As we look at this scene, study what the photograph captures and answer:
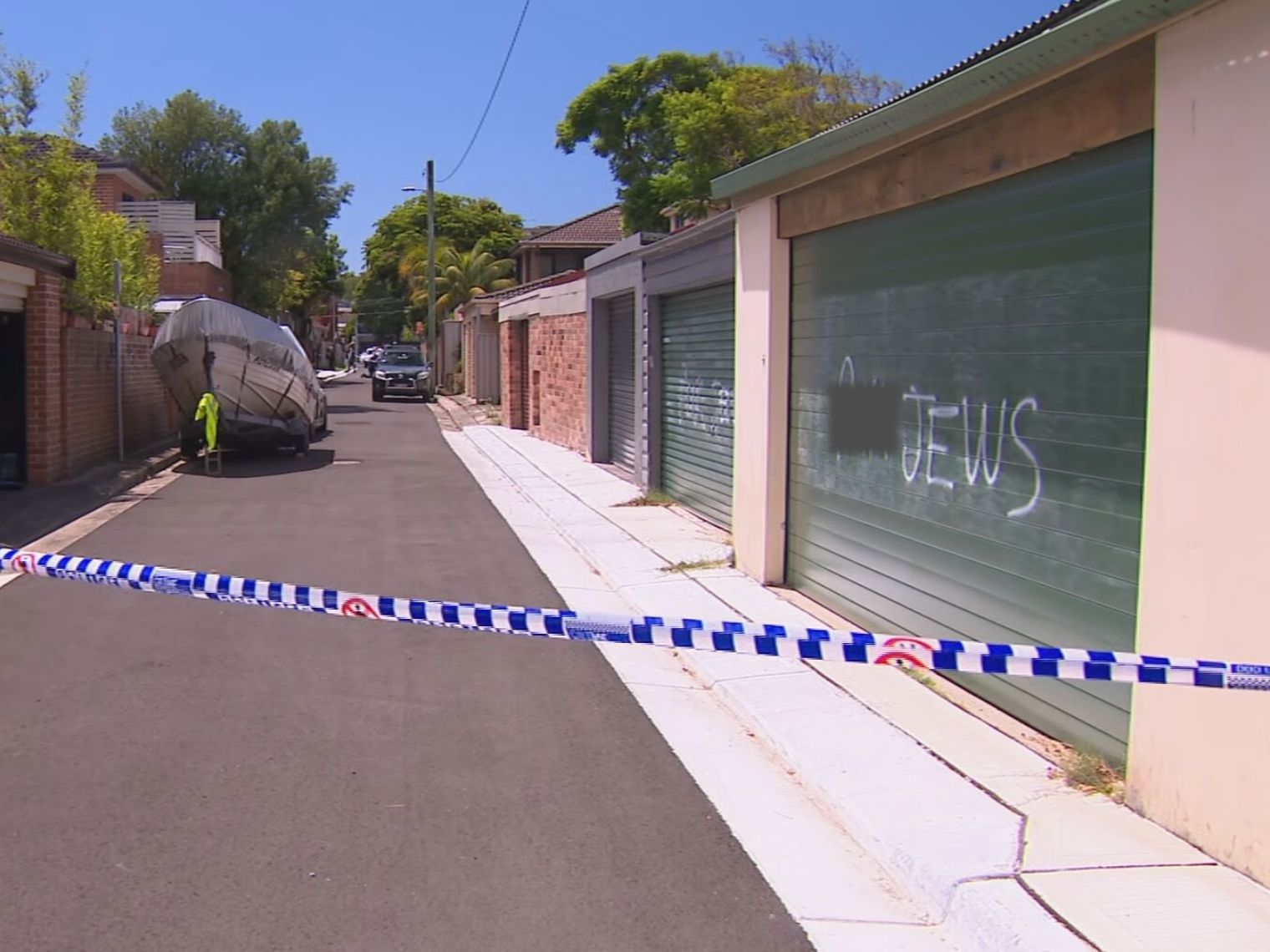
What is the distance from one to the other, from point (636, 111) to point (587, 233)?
611 centimetres

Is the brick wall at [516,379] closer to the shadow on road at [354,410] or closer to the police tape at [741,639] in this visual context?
the shadow on road at [354,410]

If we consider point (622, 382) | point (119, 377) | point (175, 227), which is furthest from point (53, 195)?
point (175, 227)

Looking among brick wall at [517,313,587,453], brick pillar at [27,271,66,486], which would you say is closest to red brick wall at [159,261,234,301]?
brick wall at [517,313,587,453]

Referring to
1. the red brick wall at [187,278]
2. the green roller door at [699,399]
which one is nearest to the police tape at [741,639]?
the green roller door at [699,399]

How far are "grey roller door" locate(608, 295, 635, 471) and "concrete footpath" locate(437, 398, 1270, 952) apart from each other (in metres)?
9.30

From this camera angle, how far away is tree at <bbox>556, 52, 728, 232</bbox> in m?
50.0

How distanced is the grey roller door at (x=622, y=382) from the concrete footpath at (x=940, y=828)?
930 centimetres

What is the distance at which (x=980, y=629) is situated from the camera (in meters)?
6.63

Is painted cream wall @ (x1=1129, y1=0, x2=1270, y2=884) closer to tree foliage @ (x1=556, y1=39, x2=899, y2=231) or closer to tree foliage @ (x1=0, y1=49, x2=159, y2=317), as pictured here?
tree foliage @ (x1=0, y1=49, x2=159, y2=317)

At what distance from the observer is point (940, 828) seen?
4.89 metres

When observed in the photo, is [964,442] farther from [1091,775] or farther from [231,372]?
[231,372]

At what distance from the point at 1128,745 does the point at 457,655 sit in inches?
172

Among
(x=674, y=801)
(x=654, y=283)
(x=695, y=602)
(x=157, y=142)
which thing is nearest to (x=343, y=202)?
(x=157, y=142)

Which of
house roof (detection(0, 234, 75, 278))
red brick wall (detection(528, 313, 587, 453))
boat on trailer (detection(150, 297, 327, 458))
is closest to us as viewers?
house roof (detection(0, 234, 75, 278))
